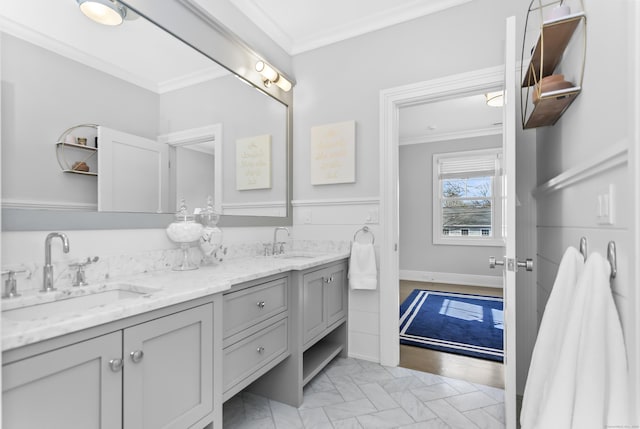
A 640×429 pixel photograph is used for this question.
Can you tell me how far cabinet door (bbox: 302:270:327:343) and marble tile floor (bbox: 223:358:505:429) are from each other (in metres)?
0.38

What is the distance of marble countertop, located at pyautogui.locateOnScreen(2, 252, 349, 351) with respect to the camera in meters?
0.82

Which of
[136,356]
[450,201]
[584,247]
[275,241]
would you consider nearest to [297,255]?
[275,241]

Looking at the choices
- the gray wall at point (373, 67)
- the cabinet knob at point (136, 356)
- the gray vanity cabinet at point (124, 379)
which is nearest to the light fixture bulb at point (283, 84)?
the gray wall at point (373, 67)

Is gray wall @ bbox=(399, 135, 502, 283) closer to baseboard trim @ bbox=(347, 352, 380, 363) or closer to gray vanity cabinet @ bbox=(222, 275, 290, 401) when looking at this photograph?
baseboard trim @ bbox=(347, 352, 380, 363)

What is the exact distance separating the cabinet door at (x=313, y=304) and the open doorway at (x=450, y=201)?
2229mm

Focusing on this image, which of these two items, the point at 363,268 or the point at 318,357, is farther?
the point at 363,268

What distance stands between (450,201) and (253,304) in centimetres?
462

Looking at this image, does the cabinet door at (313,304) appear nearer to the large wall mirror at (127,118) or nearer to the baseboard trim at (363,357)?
the baseboard trim at (363,357)

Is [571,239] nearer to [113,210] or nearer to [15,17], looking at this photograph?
[113,210]

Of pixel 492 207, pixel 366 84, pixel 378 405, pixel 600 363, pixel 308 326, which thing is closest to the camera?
pixel 600 363

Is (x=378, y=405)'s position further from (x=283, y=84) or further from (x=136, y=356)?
(x=283, y=84)

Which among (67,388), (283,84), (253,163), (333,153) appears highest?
(283,84)

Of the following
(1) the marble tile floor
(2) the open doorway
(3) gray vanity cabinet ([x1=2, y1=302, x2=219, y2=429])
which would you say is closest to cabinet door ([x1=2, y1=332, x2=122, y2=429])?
(3) gray vanity cabinet ([x1=2, y1=302, x2=219, y2=429])

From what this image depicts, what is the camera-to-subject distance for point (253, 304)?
63.5 inches
